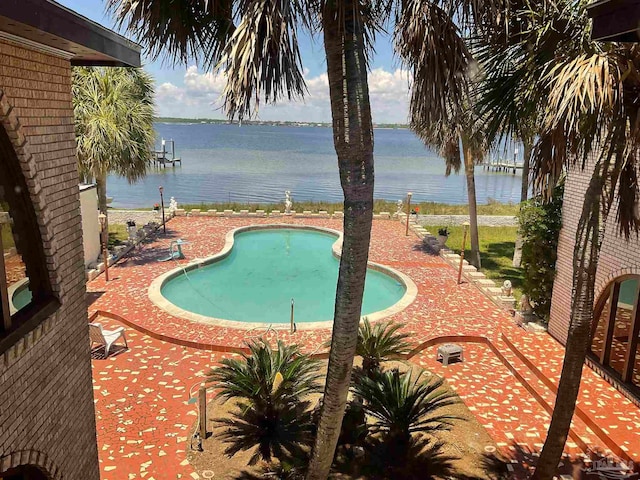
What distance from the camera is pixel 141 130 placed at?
1805 cm

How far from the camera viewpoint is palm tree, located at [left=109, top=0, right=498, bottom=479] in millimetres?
3836

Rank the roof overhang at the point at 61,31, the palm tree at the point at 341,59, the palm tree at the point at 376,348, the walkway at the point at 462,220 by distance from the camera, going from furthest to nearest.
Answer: the walkway at the point at 462,220 < the palm tree at the point at 376,348 < the palm tree at the point at 341,59 < the roof overhang at the point at 61,31

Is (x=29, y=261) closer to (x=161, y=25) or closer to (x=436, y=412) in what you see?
(x=161, y=25)

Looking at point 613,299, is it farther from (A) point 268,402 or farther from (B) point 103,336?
(B) point 103,336

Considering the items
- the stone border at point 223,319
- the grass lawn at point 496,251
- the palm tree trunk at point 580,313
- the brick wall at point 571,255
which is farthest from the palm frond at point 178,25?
the grass lawn at point 496,251

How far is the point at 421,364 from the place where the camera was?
36.3ft

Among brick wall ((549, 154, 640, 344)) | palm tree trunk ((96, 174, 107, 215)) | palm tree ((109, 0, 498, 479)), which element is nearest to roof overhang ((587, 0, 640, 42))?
palm tree ((109, 0, 498, 479))

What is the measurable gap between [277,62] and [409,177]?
3151 inches

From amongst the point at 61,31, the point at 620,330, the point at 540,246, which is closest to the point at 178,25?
the point at 61,31

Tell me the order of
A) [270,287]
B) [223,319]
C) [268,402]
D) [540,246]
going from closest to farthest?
1. [268,402]
2. [540,246]
3. [223,319]
4. [270,287]

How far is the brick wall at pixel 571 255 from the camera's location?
369 inches

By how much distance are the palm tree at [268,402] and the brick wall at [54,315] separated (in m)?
2.65

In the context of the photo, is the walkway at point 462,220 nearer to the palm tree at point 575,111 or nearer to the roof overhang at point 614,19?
the palm tree at point 575,111

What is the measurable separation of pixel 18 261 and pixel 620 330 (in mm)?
10226
